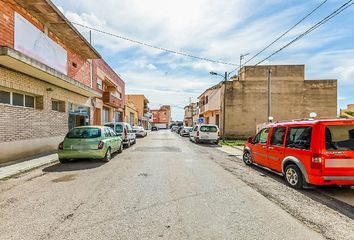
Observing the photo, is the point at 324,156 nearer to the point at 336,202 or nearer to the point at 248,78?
the point at 336,202

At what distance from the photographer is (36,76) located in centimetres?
1291

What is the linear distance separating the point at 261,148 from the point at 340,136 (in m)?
3.24

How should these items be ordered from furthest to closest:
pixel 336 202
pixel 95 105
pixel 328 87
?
pixel 328 87
pixel 95 105
pixel 336 202

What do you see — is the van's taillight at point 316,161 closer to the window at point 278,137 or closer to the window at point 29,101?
the window at point 278,137

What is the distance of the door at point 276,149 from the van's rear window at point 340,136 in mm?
1566

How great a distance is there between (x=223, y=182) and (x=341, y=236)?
12.5 ft

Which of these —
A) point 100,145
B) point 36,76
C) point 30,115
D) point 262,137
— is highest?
point 36,76

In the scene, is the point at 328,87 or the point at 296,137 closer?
the point at 296,137

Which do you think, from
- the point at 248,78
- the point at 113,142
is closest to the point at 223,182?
the point at 113,142

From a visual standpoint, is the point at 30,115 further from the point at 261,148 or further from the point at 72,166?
the point at 261,148

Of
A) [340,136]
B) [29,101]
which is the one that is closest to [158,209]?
[340,136]

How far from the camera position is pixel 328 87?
101 feet

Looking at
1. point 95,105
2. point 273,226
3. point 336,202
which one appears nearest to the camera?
point 273,226

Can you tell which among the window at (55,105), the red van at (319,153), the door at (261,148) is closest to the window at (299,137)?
the red van at (319,153)
